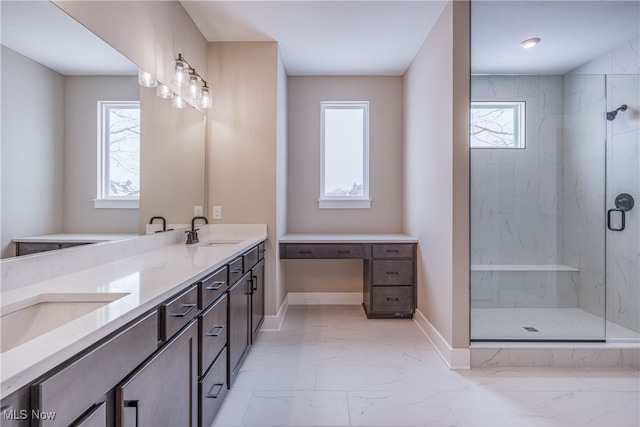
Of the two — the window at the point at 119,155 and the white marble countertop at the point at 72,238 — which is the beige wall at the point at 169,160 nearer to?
the window at the point at 119,155

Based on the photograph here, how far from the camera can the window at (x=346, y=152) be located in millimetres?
3709

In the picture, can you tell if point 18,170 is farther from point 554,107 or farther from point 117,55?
point 554,107

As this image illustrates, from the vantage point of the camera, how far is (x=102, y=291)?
1063 mm

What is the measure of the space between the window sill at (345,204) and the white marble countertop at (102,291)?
5.32ft

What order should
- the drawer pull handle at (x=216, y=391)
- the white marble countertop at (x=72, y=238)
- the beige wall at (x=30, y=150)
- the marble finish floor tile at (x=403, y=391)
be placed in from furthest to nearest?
the marble finish floor tile at (x=403, y=391) → the drawer pull handle at (x=216, y=391) → the white marble countertop at (x=72, y=238) → the beige wall at (x=30, y=150)

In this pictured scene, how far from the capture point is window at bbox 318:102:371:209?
3.71 m

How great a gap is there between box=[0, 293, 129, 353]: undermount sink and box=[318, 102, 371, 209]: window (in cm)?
285

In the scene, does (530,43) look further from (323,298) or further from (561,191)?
(323,298)

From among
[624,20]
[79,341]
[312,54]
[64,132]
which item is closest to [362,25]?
→ [312,54]

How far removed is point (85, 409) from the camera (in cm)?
73

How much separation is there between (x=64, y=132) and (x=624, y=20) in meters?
3.93

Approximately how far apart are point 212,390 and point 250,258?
0.97m

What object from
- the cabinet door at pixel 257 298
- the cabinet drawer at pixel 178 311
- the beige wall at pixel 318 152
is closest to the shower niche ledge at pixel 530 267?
the beige wall at pixel 318 152

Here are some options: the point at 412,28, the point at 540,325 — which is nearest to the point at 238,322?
the point at 540,325
